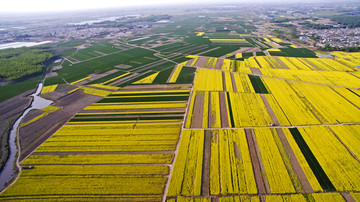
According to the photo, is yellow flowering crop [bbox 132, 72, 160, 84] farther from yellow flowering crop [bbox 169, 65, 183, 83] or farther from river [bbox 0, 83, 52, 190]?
river [bbox 0, 83, 52, 190]

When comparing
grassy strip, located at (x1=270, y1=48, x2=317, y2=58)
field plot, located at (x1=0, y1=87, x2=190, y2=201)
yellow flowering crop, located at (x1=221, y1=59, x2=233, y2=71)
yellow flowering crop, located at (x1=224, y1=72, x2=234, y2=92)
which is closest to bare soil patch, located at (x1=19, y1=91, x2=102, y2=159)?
field plot, located at (x1=0, y1=87, x2=190, y2=201)

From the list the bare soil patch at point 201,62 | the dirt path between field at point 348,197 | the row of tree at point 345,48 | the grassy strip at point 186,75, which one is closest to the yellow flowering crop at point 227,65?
the bare soil patch at point 201,62

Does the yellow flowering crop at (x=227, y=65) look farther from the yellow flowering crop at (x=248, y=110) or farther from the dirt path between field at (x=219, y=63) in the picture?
the yellow flowering crop at (x=248, y=110)

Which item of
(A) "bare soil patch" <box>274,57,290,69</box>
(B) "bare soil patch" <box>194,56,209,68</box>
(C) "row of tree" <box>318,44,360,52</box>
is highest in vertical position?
(C) "row of tree" <box>318,44,360,52</box>

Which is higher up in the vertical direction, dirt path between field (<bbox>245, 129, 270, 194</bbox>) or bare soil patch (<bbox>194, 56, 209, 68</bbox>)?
bare soil patch (<bbox>194, 56, 209, 68</bbox>)

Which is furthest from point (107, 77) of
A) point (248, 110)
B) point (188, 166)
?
point (248, 110)

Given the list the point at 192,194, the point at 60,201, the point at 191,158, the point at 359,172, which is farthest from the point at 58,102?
the point at 359,172
